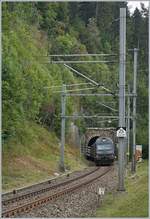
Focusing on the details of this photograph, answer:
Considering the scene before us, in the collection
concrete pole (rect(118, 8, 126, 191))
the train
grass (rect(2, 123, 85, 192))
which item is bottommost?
the train

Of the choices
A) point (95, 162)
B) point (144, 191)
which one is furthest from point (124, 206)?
point (95, 162)

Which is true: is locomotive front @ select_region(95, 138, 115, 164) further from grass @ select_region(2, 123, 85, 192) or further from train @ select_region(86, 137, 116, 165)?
grass @ select_region(2, 123, 85, 192)

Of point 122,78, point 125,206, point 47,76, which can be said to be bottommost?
point 125,206

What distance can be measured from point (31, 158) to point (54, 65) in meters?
22.2

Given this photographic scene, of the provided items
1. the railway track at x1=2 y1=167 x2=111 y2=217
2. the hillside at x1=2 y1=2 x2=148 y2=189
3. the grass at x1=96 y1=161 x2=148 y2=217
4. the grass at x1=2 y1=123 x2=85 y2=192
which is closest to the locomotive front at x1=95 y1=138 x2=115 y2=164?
the grass at x1=2 y1=123 x2=85 y2=192

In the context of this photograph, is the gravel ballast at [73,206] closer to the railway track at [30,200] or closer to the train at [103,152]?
the railway track at [30,200]

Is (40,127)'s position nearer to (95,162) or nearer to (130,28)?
(95,162)

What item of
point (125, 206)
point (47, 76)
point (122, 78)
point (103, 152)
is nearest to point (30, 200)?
point (125, 206)

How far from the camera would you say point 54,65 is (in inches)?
2432

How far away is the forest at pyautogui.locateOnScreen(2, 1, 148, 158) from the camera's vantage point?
32.8 m

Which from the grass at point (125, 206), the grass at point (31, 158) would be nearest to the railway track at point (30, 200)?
the grass at point (31, 158)

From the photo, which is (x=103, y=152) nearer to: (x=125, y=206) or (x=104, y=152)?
(x=104, y=152)

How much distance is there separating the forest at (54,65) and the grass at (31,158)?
59 cm

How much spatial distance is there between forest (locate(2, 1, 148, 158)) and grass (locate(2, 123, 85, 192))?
593mm
